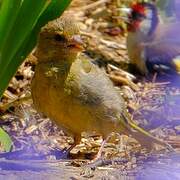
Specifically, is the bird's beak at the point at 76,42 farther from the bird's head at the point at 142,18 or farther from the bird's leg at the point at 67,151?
the bird's head at the point at 142,18

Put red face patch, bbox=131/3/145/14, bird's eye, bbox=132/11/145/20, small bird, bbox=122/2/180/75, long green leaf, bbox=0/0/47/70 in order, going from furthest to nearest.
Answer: bird's eye, bbox=132/11/145/20 → red face patch, bbox=131/3/145/14 → small bird, bbox=122/2/180/75 → long green leaf, bbox=0/0/47/70

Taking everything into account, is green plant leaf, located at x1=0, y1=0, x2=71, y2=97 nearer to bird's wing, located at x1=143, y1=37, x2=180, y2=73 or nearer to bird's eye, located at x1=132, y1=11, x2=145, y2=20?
bird's wing, located at x1=143, y1=37, x2=180, y2=73

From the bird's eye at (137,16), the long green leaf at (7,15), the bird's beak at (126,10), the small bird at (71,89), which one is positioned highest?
the bird's eye at (137,16)

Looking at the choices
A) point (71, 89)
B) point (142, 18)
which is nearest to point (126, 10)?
point (142, 18)

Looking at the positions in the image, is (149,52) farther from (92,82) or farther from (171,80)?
(92,82)

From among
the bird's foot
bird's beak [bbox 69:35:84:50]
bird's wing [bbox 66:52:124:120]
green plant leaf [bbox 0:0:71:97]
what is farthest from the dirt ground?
bird's beak [bbox 69:35:84:50]

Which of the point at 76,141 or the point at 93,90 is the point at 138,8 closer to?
the point at 76,141

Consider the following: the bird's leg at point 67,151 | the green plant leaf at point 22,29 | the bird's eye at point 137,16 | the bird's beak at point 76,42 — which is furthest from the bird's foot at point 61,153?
the bird's eye at point 137,16
